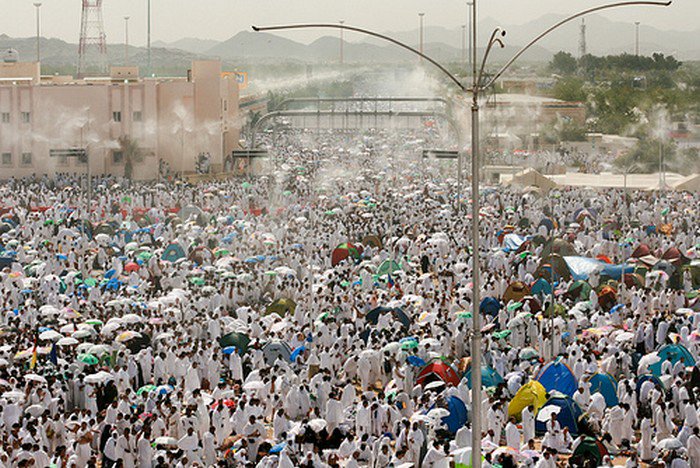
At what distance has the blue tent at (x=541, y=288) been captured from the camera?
831 inches

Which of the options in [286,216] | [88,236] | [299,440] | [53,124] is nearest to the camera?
[299,440]

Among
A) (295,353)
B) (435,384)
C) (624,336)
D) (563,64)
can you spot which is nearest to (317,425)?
(435,384)

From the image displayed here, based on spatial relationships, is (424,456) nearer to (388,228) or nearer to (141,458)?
(141,458)

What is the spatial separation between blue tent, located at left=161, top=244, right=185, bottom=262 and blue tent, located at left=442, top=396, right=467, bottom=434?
43.0 ft

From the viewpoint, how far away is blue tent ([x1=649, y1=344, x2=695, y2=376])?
51.6 ft

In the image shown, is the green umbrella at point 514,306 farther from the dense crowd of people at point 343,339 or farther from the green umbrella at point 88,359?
the green umbrella at point 88,359

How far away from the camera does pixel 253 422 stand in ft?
43.7

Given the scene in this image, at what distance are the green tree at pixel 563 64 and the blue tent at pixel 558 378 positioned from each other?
9322 cm

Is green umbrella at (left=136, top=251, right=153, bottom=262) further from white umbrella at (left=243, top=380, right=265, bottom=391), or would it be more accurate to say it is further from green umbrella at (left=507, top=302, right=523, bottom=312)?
white umbrella at (left=243, top=380, right=265, bottom=391)

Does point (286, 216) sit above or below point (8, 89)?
below

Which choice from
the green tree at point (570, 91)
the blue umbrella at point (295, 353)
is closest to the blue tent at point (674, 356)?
the blue umbrella at point (295, 353)

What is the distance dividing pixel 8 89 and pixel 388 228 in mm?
26428

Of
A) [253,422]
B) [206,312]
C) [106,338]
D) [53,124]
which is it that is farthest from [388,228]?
[53,124]

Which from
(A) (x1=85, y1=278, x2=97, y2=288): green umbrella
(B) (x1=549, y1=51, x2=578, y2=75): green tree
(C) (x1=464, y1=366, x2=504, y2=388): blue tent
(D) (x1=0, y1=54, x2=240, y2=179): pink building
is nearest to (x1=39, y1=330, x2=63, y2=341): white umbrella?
(A) (x1=85, y1=278, x2=97, y2=288): green umbrella
